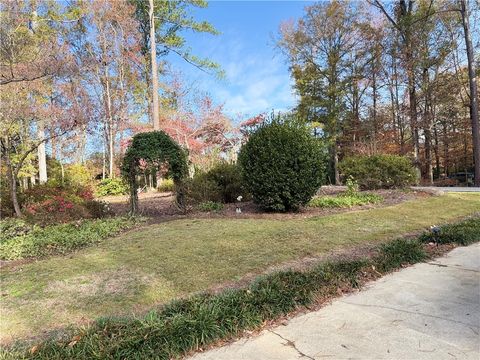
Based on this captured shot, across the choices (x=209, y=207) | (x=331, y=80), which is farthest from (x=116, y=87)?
(x=209, y=207)

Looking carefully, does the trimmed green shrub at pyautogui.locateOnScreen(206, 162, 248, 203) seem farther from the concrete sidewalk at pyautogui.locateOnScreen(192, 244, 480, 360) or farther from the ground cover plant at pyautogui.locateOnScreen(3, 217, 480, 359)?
the concrete sidewalk at pyautogui.locateOnScreen(192, 244, 480, 360)

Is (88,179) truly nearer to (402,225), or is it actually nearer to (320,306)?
(402,225)

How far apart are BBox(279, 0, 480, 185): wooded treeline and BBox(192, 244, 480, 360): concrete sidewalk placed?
1565 centimetres

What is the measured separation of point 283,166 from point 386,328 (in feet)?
15.5

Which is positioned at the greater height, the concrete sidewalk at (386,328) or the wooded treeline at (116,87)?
the wooded treeline at (116,87)

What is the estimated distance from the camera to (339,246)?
4953 mm

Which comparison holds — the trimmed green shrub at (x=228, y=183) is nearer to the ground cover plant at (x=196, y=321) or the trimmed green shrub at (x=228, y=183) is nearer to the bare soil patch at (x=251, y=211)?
the bare soil patch at (x=251, y=211)

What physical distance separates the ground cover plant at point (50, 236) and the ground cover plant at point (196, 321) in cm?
332

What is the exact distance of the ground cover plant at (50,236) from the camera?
554 cm

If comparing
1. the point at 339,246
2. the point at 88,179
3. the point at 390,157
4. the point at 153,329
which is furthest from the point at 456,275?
the point at 88,179

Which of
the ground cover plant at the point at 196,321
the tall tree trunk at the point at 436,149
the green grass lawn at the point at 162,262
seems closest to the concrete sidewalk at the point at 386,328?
the ground cover plant at the point at 196,321

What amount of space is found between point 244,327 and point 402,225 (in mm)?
4532

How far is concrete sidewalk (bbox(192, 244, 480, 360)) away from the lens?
7.49 ft


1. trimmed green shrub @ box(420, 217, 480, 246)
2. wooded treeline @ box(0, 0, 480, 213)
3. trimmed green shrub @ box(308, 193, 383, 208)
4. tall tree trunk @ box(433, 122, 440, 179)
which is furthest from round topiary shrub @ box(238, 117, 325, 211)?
tall tree trunk @ box(433, 122, 440, 179)
